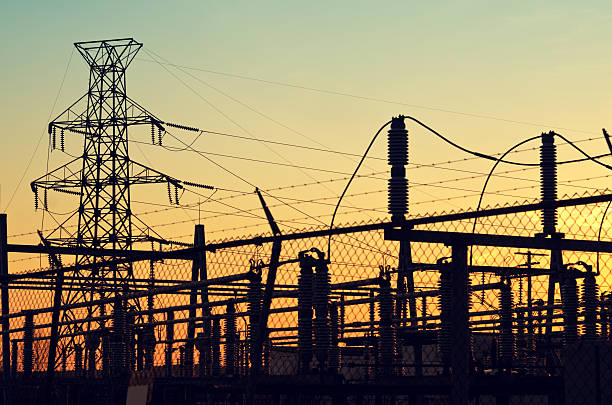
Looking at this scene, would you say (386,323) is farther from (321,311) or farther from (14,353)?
(14,353)

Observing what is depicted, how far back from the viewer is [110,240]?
41.9 meters

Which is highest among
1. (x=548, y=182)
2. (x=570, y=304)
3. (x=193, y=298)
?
(x=548, y=182)

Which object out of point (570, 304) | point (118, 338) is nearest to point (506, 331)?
point (570, 304)

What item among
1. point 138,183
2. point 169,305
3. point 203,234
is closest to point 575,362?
point 169,305

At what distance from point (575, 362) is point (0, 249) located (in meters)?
25.8

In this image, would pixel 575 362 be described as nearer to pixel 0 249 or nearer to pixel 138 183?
pixel 0 249

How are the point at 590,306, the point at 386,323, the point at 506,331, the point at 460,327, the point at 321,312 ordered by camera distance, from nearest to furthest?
the point at 460,327, the point at 321,312, the point at 590,306, the point at 386,323, the point at 506,331

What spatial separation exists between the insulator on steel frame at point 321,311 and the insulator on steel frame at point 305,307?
0.17 m

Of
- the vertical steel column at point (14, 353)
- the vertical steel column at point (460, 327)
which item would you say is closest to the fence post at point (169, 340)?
the vertical steel column at point (14, 353)

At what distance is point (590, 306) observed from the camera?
15883mm

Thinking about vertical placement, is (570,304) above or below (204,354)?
above

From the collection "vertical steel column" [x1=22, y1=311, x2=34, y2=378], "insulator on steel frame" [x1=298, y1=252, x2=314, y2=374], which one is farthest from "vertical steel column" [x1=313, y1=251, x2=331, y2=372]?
"vertical steel column" [x1=22, y1=311, x2=34, y2=378]

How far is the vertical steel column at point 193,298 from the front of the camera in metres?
18.9

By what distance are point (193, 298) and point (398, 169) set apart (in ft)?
32.1
